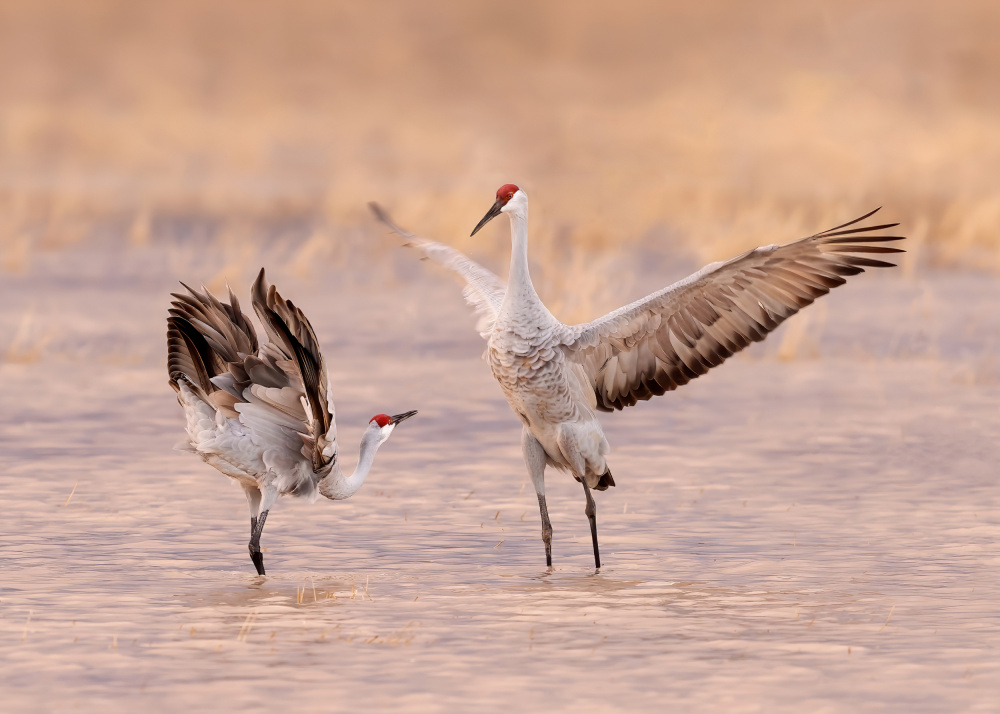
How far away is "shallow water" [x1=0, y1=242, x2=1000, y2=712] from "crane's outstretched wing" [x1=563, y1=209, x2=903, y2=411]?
0.81 metres

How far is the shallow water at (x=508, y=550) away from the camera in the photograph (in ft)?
19.0

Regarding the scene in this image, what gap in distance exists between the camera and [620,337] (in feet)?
25.7

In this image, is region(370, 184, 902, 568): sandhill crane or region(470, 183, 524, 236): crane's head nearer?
region(370, 184, 902, 568): sandhill crane

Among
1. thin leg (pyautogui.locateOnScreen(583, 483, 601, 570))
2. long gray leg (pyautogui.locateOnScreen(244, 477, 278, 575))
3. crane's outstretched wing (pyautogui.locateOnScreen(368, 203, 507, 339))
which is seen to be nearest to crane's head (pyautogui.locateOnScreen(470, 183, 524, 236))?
crane's outstretched wing (pyautogui.locateOnScreen(368, 203, 507, 339))

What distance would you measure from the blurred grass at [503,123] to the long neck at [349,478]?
319 inches

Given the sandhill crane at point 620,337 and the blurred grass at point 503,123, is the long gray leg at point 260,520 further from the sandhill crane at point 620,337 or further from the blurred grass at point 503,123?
the blurred grass at point 503,123

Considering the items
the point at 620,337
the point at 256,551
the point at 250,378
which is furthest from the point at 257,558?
the point at 620,337

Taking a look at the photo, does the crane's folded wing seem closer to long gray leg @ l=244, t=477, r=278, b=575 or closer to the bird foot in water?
long gray leg @ l=244, t=477, r=278, b=575

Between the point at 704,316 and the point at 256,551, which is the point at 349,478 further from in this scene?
the point at 704,316

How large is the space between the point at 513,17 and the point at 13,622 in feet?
114

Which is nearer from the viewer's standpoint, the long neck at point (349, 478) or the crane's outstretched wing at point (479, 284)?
the long neck at point (349, 478)

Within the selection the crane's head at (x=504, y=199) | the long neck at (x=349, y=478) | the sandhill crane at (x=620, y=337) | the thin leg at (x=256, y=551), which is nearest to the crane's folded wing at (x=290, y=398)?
the long neck at (x=349, y=478)

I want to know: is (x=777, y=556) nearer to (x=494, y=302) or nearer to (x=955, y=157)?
(x=494, y=302)

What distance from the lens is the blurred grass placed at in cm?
2009
